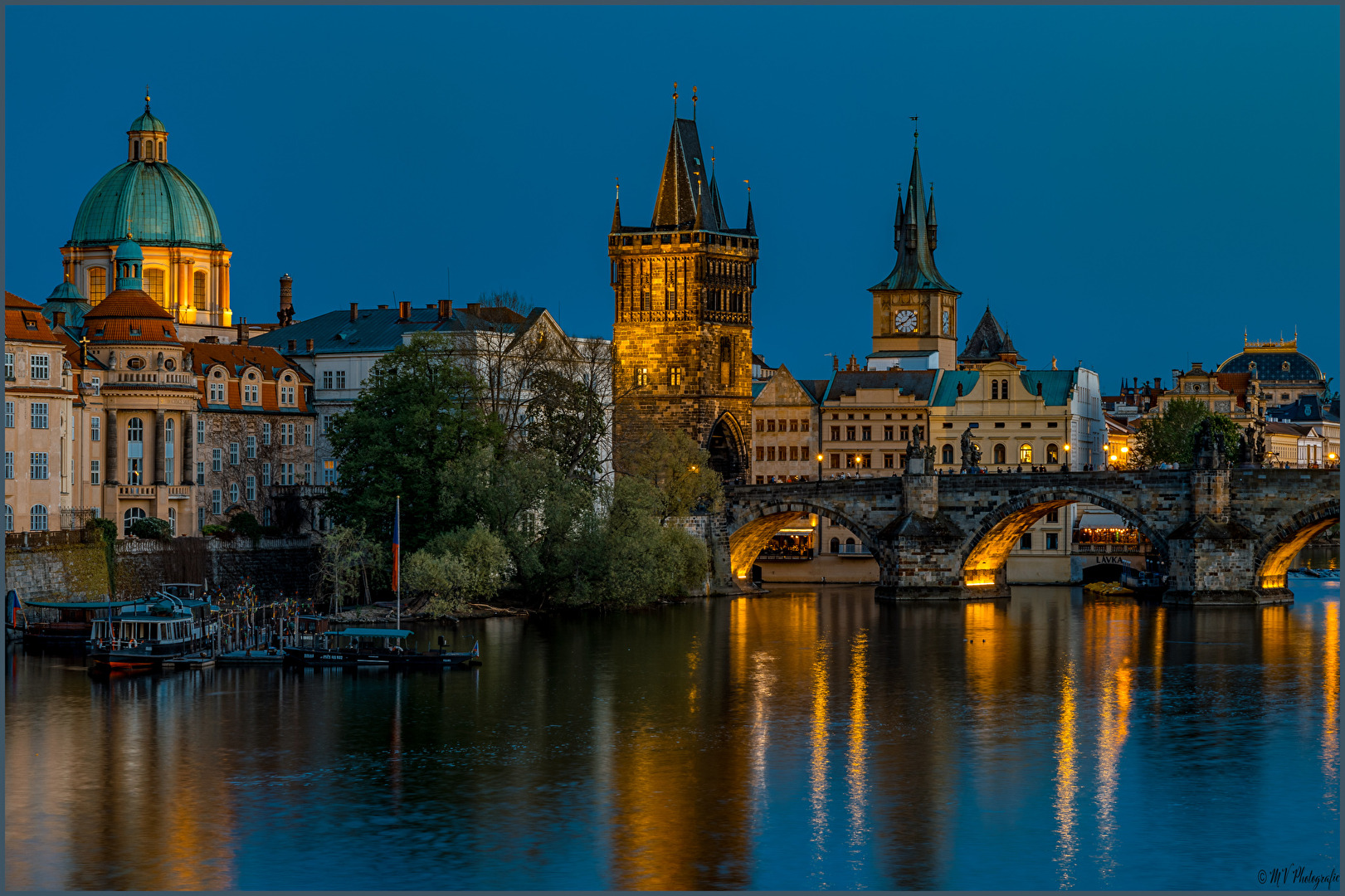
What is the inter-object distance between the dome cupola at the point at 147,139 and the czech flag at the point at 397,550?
46.6 m

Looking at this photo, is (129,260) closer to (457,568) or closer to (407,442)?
(407,442)

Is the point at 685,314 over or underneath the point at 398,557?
over

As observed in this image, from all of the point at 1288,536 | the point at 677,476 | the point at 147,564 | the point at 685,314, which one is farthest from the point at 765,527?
the point at 147,564

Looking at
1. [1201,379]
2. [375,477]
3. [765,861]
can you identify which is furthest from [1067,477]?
[1201,379]

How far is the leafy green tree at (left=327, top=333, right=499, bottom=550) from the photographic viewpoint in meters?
85.8

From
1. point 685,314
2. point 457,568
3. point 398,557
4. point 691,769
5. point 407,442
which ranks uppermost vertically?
point 685,314

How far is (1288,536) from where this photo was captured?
3647 inches

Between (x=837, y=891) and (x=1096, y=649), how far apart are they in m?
38.8

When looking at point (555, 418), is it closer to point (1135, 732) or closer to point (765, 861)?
point (1135, 732)

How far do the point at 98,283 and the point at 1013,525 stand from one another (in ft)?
174

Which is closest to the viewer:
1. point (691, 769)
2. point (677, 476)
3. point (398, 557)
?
point (691, 769)

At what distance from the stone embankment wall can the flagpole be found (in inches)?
249

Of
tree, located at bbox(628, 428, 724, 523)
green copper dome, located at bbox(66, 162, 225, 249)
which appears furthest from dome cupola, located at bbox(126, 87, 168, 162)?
tree, located at bbox(628, 428, 724, 523)

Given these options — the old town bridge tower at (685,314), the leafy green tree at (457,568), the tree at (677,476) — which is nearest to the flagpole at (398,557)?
the leafy green tree at (457,568)
